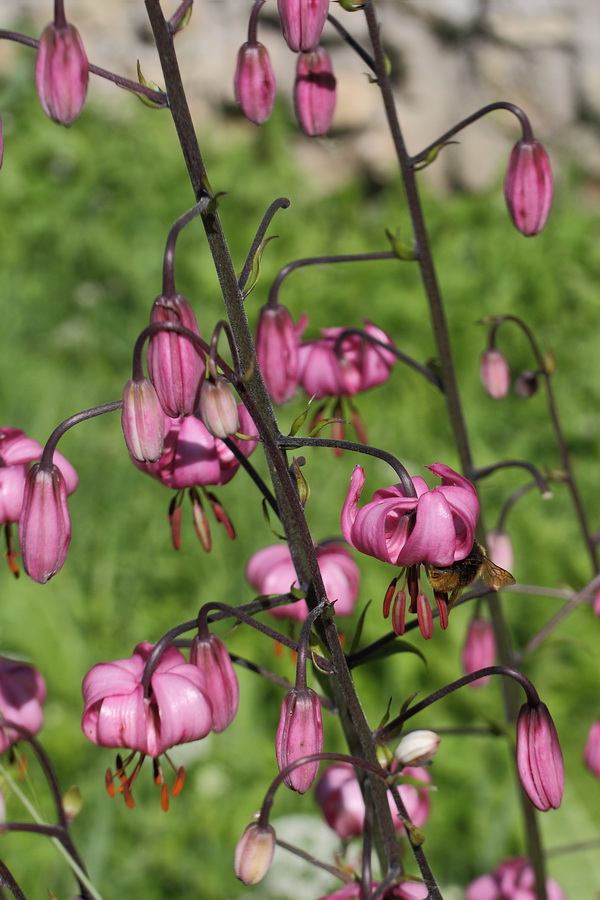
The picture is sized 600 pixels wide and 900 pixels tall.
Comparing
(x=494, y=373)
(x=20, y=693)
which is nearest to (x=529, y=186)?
(x=494, y=373)

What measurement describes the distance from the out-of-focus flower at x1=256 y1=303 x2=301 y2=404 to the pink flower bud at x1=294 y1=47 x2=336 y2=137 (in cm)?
28

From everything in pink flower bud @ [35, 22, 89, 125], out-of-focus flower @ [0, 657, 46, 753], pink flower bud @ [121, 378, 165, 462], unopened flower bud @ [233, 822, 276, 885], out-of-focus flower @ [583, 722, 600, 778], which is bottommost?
out-of-focus flower @ [583, 722, 600, 778]

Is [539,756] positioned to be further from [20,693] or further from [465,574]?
[20,693]

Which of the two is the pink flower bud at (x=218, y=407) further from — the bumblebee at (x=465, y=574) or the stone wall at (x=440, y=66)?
the stone wall at (x=440, y=66)

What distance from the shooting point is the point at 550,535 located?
119 inches

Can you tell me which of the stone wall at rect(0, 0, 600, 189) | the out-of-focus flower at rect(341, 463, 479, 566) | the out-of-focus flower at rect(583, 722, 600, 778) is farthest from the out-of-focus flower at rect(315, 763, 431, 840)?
the stone wall at rect(0, 0, 600, 189)

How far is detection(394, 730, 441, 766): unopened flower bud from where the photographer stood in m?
1.10

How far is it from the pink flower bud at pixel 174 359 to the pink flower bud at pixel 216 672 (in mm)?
245

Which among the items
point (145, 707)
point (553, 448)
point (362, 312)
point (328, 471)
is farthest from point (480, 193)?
point (145, 707)

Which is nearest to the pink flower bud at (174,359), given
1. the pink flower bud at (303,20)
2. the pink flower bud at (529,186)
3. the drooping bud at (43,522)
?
the drooping bud at (43,522)

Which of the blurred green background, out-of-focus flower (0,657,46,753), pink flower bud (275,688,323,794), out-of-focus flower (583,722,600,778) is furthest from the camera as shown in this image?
the blurred green background

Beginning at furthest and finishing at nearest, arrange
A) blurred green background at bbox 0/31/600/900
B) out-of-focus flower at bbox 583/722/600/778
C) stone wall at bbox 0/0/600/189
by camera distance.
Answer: stone wall at bbox 0/0/600/189 < blurred green background at bbox 0/31/600/900 < out-of-focus flower at bbox 583/722/600/778

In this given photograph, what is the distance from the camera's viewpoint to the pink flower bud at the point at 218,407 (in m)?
1.00

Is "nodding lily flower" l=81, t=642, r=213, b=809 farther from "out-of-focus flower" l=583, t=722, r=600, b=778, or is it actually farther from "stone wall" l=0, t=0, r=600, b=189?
"stone wall" l=0, t=0, r=600, b=189
